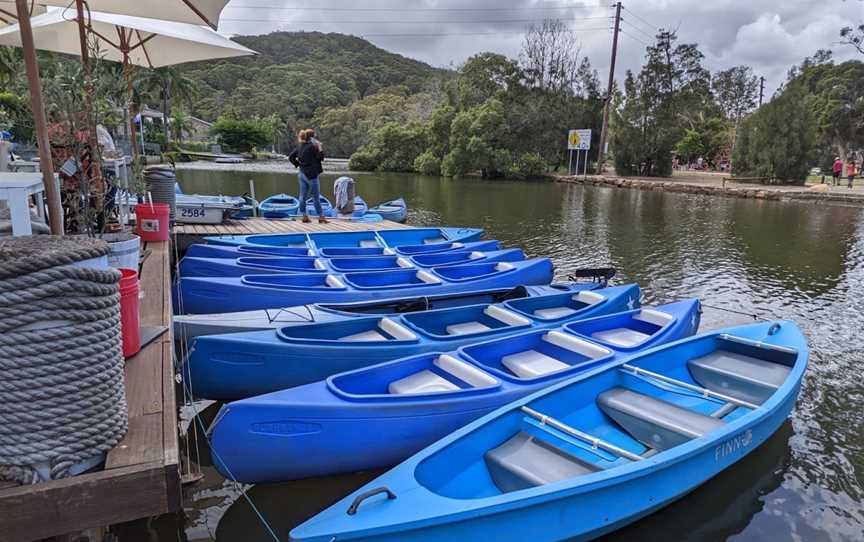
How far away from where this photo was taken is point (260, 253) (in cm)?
862

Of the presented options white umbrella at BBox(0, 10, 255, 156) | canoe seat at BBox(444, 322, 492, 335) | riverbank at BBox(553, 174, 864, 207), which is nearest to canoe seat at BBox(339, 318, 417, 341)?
canoe seat at BBox(444, 322, 492, 335)

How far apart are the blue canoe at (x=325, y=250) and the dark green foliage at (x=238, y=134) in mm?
61967

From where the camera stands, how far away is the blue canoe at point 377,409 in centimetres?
392

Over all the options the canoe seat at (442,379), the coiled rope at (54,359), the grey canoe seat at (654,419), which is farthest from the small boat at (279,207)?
the coiled rope at (54,359)

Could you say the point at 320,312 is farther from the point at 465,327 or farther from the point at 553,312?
the point at 553,312

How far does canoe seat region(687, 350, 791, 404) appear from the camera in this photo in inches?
203

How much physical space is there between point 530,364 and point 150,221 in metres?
5.05

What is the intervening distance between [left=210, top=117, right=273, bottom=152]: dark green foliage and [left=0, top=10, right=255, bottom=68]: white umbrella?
197ft

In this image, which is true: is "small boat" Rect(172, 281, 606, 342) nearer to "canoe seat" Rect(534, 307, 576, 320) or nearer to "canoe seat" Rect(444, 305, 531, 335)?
"canoe seat" Rect(534, 307, 576, 320)

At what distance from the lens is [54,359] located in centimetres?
205

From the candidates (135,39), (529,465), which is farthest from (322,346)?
(135,39)

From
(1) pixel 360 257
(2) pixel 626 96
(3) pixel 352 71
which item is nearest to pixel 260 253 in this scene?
(1) pixel 360 257

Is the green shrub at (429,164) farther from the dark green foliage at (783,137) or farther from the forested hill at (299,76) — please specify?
the forested hill at (299,76)

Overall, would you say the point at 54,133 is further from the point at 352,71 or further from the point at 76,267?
the point at 352,71
